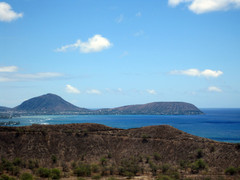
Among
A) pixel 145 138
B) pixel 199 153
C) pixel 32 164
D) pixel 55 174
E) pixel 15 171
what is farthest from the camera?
pixel 145 138

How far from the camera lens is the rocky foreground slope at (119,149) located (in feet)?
180

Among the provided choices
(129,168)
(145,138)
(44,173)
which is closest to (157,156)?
(145,138)

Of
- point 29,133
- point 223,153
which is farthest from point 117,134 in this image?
point 223,153

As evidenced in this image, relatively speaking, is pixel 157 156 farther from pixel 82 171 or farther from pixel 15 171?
pixel 15 171

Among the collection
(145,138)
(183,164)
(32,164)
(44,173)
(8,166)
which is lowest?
(183,164)

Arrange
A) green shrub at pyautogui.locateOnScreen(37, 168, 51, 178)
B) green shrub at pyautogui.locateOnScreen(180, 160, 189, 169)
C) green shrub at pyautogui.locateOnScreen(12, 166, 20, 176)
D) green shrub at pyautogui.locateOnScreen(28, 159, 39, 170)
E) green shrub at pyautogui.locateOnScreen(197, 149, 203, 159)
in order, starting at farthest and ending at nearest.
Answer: green shrub at pyautogui.locateOnScreen(197, 149, 203, 159)
green shrub at pyautogui.locateOnScreen(180, 160, 189, 169)
green shrub at pyautogui.locateOnScreen(28, 159, 39, 170)
green shrub at pyautogui.locateOnScreen(12, 166, 20, 176)
green shrub at pyautogui.locateOnScreen(37, 168, 51, 178)

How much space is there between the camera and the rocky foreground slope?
54.9 meters

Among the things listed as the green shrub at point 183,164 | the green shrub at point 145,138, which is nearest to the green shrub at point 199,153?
the green shrub at point 183,164

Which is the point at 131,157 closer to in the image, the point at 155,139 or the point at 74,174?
the point at 155,139

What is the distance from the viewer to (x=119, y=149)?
65.8 m

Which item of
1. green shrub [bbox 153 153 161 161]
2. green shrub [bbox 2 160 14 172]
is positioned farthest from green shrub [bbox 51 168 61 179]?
green shrub [bbox 153 153 161 161]

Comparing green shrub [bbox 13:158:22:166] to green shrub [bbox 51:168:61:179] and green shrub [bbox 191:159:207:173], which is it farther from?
green shrub [bbox 191:159:207:173]

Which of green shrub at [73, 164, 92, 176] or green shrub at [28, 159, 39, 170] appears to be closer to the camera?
green shrub at [73, 164, 92, 176]

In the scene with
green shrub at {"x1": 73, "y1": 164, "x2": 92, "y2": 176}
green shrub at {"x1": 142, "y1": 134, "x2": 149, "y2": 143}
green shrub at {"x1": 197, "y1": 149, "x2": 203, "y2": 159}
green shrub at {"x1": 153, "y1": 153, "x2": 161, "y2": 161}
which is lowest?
green shrub at {"x1": 73, "y1": 164, "x2": 92, "y2": 176}
